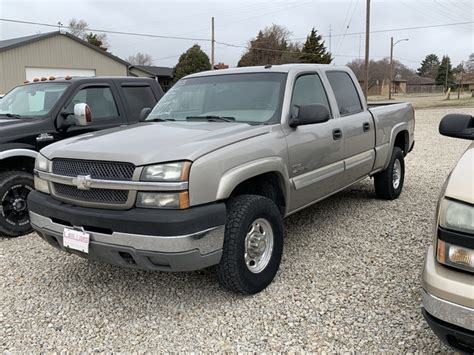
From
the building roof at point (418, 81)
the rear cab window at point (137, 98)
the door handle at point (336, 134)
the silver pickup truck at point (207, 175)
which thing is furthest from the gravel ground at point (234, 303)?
the building roof at point (418, 81)

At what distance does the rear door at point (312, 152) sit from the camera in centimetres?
402

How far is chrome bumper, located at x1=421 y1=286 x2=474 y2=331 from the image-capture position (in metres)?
2.04

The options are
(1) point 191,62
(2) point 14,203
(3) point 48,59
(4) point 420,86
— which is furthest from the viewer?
(4) point 420,86

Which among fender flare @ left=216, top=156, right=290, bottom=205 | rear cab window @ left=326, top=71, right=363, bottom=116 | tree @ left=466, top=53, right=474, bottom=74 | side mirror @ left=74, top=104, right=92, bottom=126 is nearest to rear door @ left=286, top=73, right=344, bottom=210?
fender flare @ left=216, top=156, right=290, bottom=205

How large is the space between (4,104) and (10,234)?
6.74 ft

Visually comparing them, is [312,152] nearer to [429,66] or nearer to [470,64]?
[470,64]

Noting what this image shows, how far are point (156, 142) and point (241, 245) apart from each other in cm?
100

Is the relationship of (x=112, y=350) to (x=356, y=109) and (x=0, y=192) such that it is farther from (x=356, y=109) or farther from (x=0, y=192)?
(x=356, y=109)

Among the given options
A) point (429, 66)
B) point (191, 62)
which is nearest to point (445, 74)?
point (429, 66)

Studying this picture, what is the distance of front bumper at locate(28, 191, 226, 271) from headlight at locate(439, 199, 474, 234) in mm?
1444

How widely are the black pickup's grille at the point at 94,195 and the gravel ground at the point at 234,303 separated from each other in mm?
906

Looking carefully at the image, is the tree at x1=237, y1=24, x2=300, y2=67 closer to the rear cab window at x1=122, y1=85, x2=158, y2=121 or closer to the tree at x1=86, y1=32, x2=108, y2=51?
the tree at x1=86, y1=32, x2=108, y2=51

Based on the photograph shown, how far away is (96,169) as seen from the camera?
319 centimetres

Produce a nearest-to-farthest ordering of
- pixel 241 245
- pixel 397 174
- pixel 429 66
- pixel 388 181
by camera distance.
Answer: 1. pixel 241 245
2. pixel 388 181
3. pixel 397 174
4. pixel 429 66
